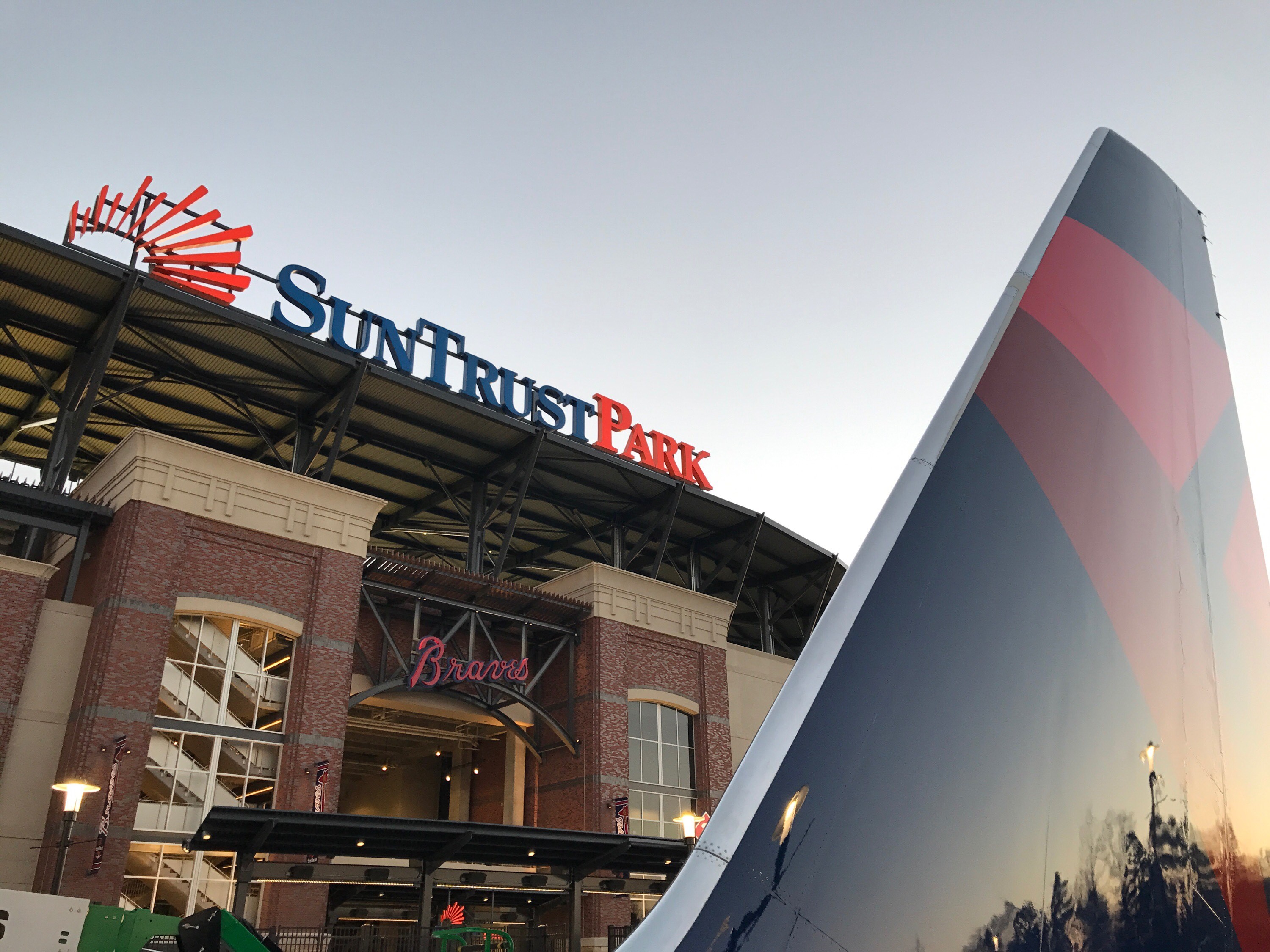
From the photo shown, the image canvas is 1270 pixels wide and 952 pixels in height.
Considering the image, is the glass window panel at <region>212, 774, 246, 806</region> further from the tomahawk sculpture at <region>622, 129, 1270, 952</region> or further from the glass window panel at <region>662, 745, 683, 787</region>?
the tomahawk sculpture at <region>622, 129, 1270, 952</region>

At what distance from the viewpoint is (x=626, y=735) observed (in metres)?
32.0

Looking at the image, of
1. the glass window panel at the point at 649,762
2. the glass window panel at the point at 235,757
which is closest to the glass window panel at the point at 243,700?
the glass window panel at the point at 235,757

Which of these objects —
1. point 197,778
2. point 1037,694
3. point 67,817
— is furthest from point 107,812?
point 1037,694

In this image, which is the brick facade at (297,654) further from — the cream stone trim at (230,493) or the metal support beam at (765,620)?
the metal support beam at (765,620)

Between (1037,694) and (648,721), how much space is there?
3086 cm

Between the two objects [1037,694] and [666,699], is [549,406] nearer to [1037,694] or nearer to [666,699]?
[666,699]

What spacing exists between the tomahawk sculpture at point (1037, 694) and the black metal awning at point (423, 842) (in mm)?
17056

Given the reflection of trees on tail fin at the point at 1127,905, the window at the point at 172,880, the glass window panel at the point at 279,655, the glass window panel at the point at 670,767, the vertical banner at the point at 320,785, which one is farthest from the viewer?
the glass window panel at the point at 670,767

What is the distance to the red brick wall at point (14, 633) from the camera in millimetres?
21422

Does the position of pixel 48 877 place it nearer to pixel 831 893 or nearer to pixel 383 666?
pixel 383 666

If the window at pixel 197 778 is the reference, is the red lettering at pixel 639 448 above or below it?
above

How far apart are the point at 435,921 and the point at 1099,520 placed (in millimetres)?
28835

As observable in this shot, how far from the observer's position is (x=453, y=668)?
28.7 meters

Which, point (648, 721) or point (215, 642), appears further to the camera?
point (648, 721)
